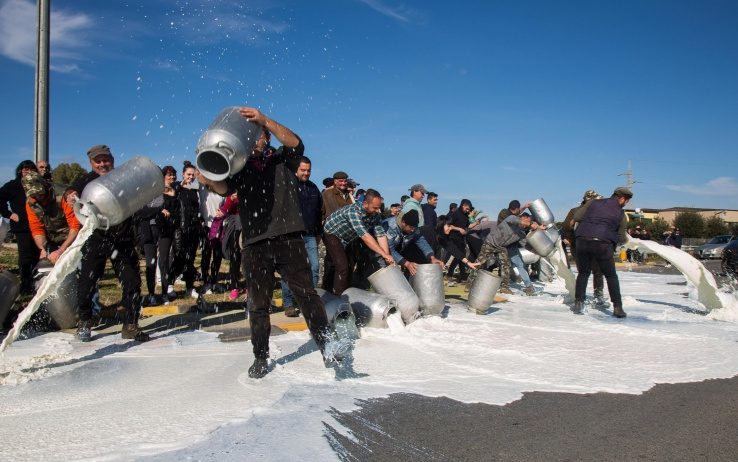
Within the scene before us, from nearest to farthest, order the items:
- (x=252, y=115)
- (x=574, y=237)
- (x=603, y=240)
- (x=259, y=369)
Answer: (x=252, y=115) < (x=259, y=369) < (x=603, y=240) < (x=574, y=237)

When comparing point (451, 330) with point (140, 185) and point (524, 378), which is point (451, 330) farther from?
point (140, 185)

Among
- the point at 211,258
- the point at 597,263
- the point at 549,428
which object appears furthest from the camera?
the point at 211,258

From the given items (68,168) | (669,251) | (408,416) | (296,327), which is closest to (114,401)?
(408,416)

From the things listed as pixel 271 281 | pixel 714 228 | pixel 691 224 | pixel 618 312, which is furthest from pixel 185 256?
pixel 714 228

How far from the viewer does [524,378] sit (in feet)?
13.9

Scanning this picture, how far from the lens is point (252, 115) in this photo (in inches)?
152

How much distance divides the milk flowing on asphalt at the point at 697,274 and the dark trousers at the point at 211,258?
5.75m

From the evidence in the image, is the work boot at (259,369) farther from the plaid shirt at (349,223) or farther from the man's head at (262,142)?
the plaid shirt at (349,223)

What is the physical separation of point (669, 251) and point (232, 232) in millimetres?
5987

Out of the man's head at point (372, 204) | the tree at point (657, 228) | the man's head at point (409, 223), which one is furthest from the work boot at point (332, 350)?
the tree at point (657, 228)

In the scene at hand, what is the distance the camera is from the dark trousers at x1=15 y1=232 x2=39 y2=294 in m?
7.03

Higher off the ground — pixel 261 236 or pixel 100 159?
pixel 100 159

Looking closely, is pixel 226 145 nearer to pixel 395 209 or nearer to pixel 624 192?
pixel 624 192

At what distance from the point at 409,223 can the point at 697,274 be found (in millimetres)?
3862
